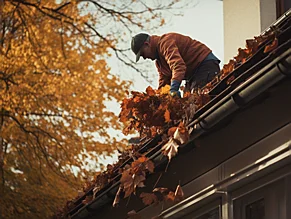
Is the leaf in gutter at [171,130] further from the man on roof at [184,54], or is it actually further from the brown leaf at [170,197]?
the man on roof at [184,54]

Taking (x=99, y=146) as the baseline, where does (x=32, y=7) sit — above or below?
above

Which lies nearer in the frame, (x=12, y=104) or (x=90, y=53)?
(x=12, y=104)

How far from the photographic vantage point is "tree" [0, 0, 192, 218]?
19.1m

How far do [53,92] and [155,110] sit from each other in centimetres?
1363

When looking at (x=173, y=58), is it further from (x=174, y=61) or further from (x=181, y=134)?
(x=181, y=134)

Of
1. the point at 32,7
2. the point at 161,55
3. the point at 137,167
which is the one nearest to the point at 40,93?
the point at 32,7

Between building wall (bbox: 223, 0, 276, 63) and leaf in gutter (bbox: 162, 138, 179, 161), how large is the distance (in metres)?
2.96

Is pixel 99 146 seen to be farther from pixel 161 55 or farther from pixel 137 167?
pixel 137 167

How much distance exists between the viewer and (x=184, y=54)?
8.41m

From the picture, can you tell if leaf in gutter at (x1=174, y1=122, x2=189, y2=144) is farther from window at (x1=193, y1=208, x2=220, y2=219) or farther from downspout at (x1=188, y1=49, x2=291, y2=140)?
window at (x1=193, y1=208, x2=220, y2=219)

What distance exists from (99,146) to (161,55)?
38.4 ft

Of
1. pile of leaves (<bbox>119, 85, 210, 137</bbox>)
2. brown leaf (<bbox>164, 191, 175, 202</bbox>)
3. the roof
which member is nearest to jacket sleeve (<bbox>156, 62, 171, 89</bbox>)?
pile of leaves (<bbox>119, 85, 210, 137</bbox>)

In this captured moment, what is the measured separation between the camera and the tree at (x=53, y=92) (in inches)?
752

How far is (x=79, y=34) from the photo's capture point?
20516 mm
